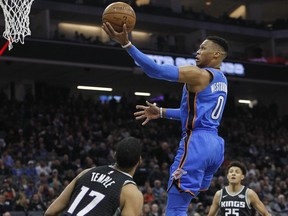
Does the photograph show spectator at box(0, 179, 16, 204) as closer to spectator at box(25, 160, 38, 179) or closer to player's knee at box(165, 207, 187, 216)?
spectator at box(25, 160, 38, 179)

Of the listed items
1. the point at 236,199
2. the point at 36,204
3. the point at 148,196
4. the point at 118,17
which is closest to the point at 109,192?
the point at 118,17

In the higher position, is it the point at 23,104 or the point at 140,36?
the point at 140,36

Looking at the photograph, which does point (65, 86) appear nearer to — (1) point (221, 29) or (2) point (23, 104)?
(2) point (23, 104)

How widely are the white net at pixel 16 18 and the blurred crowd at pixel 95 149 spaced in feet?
16.9

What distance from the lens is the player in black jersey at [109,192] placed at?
5.12 metres

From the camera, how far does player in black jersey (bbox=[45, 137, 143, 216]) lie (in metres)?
5.12

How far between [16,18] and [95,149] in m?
11.6

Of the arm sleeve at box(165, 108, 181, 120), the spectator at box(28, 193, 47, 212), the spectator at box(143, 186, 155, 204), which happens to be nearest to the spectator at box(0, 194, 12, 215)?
the spectator at box(28, 193, 47, 212)

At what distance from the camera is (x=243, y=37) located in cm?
Answer: 3769

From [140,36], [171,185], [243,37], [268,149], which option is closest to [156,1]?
[140,36]

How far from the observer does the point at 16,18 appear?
11.1 meters

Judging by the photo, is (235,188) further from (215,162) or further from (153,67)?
(153,67)

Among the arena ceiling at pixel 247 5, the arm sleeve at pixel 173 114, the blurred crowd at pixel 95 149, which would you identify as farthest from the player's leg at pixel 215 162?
the arena ceiling at pixel 247 5

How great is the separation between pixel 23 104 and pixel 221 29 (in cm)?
1373
